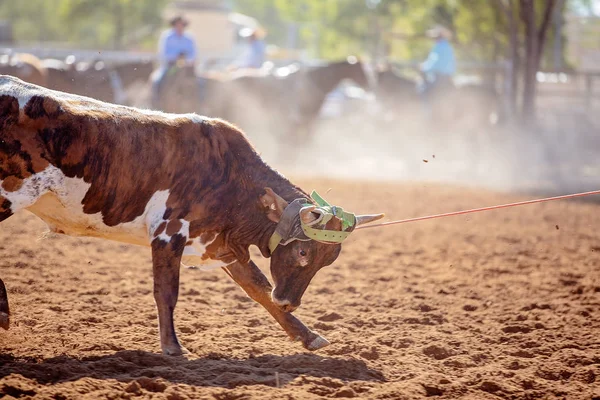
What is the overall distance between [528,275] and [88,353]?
4.26 m

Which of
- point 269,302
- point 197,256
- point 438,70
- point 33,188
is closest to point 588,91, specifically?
point 438,70

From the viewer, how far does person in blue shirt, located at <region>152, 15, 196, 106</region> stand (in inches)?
639

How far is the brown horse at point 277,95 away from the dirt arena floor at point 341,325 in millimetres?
8298

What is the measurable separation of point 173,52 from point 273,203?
11818 mm

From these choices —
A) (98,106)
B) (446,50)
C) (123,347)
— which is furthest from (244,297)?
(446,50)

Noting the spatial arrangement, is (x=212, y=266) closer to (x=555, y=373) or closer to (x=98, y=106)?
(x=98, y=106)

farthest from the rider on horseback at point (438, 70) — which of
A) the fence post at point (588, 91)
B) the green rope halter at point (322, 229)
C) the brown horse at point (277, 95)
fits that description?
the green rope halter at point (322, 229)

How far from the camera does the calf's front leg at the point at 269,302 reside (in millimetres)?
5305

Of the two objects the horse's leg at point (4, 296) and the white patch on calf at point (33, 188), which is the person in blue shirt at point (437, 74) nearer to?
the white patch on calf at point (33, 188)

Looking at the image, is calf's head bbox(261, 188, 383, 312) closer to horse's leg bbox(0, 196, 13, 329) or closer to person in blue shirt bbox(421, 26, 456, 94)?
horse's leg bbox(0, 196, 13, 329)

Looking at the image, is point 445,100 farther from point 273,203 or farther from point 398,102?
point 273,203

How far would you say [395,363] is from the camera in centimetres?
502

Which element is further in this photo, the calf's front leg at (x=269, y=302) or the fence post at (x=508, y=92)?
the fence post at (x=508, y=92)

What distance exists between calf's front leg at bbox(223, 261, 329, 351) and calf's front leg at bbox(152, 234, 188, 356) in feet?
2.05
